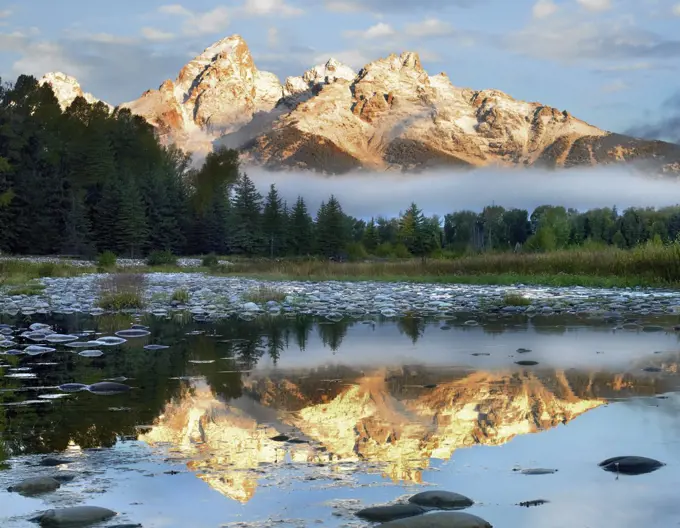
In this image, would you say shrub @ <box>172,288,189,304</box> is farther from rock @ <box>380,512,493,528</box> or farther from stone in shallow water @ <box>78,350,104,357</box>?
rock @ <box>380,512,493,528</box>

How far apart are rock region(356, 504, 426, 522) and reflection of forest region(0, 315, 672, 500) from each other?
0.56 meters

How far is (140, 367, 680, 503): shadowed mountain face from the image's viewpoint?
4875 millimetres

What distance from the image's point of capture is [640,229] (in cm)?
12600

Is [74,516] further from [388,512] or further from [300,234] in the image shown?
[300,234]

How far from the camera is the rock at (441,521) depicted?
358 cm

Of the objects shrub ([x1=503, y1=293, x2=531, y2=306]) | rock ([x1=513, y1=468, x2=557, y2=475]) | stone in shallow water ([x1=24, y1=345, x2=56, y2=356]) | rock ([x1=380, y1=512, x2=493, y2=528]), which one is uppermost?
shrub ([x1=503, y1=293, x2=531, y2=306])

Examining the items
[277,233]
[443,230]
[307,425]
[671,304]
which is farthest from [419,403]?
[443,230]

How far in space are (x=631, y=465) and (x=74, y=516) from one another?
10.1 ft

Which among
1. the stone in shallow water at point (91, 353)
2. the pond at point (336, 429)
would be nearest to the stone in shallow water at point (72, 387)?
the pond at point (336, 429)

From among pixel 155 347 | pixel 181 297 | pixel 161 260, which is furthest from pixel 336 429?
pixel 161 260

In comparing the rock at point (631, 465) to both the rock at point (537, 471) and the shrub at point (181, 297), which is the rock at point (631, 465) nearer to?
the rock at point (537, 471)

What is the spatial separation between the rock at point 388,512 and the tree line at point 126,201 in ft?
162

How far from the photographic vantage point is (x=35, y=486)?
428 cm

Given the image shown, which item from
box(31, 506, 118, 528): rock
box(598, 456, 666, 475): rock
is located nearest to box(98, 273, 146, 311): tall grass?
box(31, 506, 118, 528): rock
